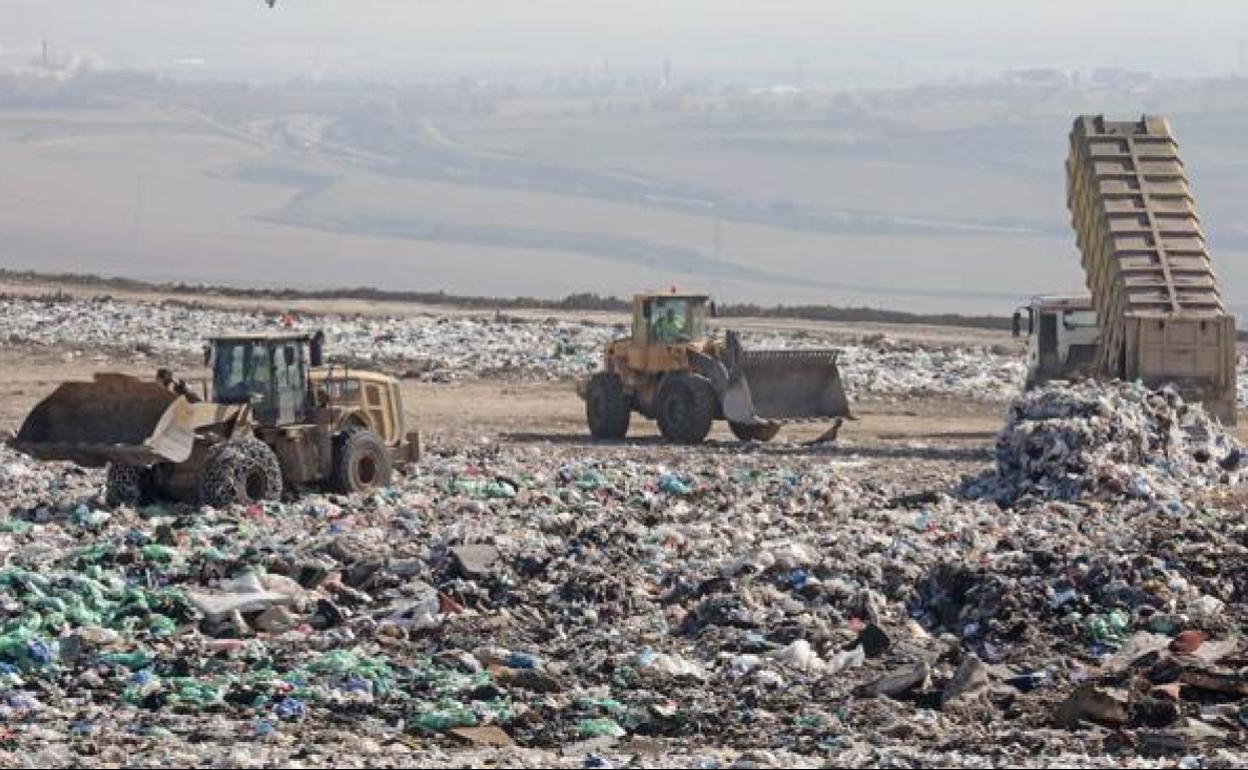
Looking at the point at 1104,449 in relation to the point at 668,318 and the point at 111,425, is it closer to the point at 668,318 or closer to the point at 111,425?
the point at 111,425

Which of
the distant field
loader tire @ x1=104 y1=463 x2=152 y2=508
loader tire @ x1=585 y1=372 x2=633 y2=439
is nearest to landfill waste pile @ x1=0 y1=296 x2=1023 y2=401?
loader tire @ x1=585 y1=372 x2=633 y2=439

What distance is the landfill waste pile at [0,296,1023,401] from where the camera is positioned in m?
33.8

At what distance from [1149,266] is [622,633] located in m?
11.6

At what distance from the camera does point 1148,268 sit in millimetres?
25281

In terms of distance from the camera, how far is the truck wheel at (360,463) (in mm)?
20359

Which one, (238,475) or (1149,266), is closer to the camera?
(238,475)

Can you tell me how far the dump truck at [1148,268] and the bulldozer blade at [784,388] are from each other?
2438mm

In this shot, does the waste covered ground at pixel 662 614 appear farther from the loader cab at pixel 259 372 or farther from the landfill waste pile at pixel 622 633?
the loader cab at pixel 259 372

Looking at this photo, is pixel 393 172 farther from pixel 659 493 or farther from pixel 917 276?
pixel 659 493

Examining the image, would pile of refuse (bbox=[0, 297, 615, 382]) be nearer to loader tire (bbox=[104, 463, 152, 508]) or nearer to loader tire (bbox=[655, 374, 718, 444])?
loader tire (bbox=[655, 374, 718, 444])

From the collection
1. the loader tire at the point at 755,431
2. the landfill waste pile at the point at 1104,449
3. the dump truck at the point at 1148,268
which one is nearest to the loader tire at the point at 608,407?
the loader tire at the point at 755,431

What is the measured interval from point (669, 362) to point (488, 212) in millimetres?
122855

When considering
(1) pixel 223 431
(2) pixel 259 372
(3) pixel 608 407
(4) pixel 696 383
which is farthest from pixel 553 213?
(1) pixel 223 431

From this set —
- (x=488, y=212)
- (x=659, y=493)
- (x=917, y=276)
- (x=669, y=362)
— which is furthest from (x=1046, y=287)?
(x=659, y=493)
